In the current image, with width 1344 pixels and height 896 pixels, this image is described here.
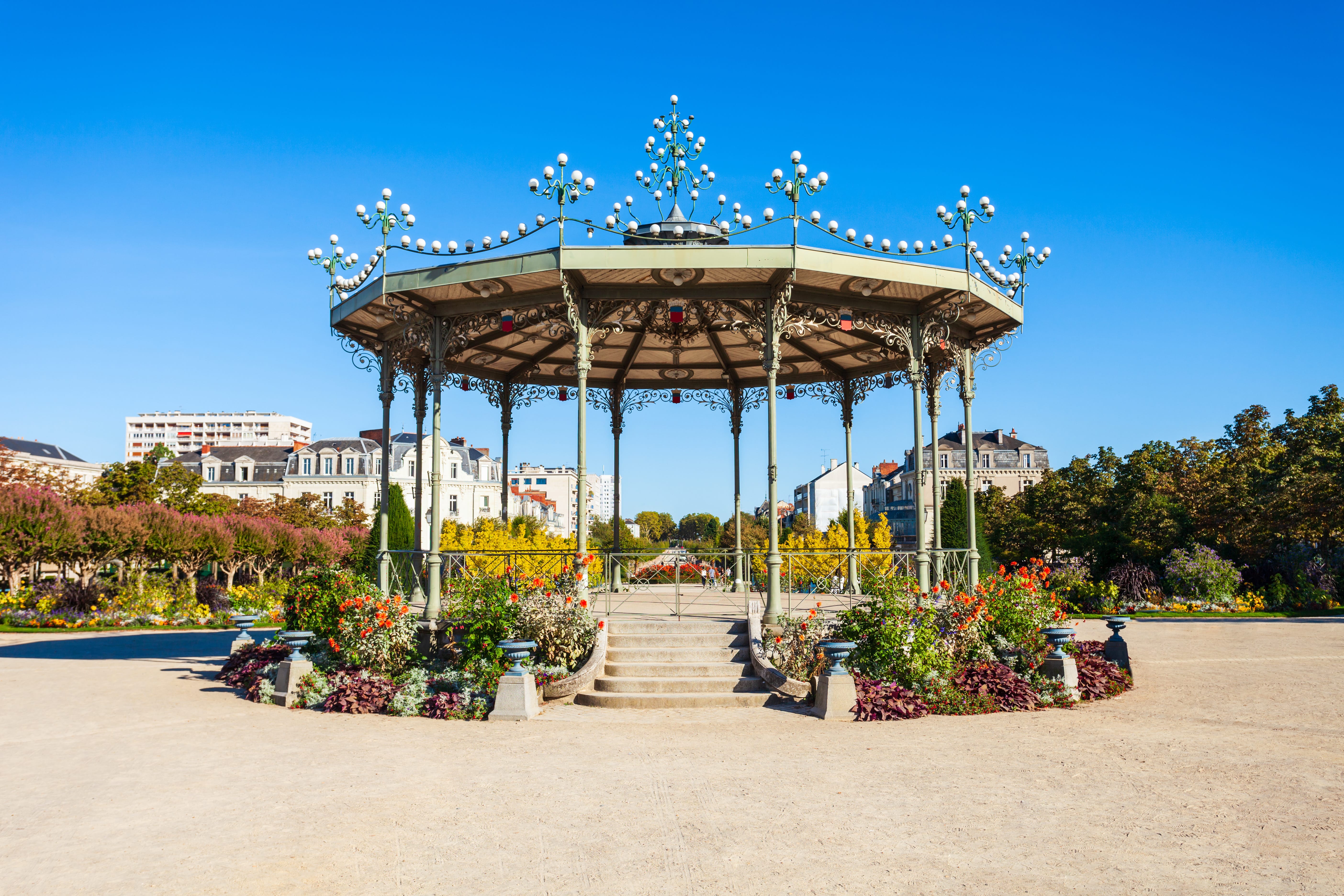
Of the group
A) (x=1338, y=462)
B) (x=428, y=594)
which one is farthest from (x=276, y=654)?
(x=1338, y=462)

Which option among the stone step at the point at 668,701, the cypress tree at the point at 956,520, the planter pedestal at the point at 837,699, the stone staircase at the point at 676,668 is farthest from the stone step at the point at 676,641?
the cypress tree at the point at 956,520

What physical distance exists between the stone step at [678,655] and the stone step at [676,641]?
85 millimetres

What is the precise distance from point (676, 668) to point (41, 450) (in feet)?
347

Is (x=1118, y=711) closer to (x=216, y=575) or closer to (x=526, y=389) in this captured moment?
(x=526, y=389)

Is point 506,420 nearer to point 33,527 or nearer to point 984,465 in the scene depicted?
point 33,527

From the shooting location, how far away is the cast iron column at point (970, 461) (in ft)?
42.8

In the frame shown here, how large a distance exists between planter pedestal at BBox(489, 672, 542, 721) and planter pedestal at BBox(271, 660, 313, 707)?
9.42ft

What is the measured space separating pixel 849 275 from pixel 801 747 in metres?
6.28

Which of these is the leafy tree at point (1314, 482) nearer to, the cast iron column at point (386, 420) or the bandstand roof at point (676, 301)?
the bandstand roof at point (676, 301)

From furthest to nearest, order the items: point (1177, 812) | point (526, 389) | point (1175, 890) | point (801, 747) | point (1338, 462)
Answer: point (1338, 462)
point (526, 389)
point (801, 747)
point (1177, 812)
point (1175, 890)

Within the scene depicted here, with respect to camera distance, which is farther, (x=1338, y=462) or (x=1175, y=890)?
(x=1338, y=462)

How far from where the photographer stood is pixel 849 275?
37.2ft

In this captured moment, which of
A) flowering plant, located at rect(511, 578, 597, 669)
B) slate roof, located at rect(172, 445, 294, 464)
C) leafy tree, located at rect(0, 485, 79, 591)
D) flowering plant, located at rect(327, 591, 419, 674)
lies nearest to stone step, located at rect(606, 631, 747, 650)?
flowering plant, located at rect(511, 578, 597, 669)

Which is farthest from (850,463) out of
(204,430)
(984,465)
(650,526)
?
(204,430)
